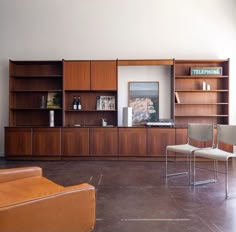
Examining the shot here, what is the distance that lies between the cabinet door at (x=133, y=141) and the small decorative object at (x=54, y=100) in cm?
166

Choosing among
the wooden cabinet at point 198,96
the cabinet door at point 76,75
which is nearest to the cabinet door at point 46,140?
the cabinet door at point 76,75

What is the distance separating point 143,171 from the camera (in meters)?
4.77

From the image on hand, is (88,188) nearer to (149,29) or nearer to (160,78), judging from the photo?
(160,78)

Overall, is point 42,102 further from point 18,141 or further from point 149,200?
point 149,200

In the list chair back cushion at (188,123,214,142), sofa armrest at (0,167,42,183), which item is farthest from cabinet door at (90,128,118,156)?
sofa armrest at (0,167,42,183)

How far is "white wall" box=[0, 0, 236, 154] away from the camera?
6219 mm

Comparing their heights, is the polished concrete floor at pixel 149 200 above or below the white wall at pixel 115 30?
below

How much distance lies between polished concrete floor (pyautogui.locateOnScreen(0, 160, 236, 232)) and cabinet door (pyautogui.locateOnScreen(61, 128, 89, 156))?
2.00 ft

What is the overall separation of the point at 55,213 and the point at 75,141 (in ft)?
13.2

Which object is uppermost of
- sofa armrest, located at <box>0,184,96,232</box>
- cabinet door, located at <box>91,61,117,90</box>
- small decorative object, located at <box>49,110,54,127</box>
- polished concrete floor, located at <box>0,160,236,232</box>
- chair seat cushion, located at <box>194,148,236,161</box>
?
cabinet door, located at <box>91,61,117,90</box>

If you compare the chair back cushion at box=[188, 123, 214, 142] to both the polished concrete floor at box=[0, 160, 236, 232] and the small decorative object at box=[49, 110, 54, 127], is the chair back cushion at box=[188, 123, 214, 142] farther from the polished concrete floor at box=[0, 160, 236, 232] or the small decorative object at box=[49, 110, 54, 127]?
the small decorative object at box=[49, 110, 54, 127]

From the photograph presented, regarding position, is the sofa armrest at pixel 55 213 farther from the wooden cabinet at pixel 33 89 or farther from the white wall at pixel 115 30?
the white wall at pixel 115 30

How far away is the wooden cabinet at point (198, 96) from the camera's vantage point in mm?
6113

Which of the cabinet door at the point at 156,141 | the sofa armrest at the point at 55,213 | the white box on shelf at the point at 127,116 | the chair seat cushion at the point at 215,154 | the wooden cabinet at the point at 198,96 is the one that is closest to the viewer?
the sofa armrest at the point at 55,213
